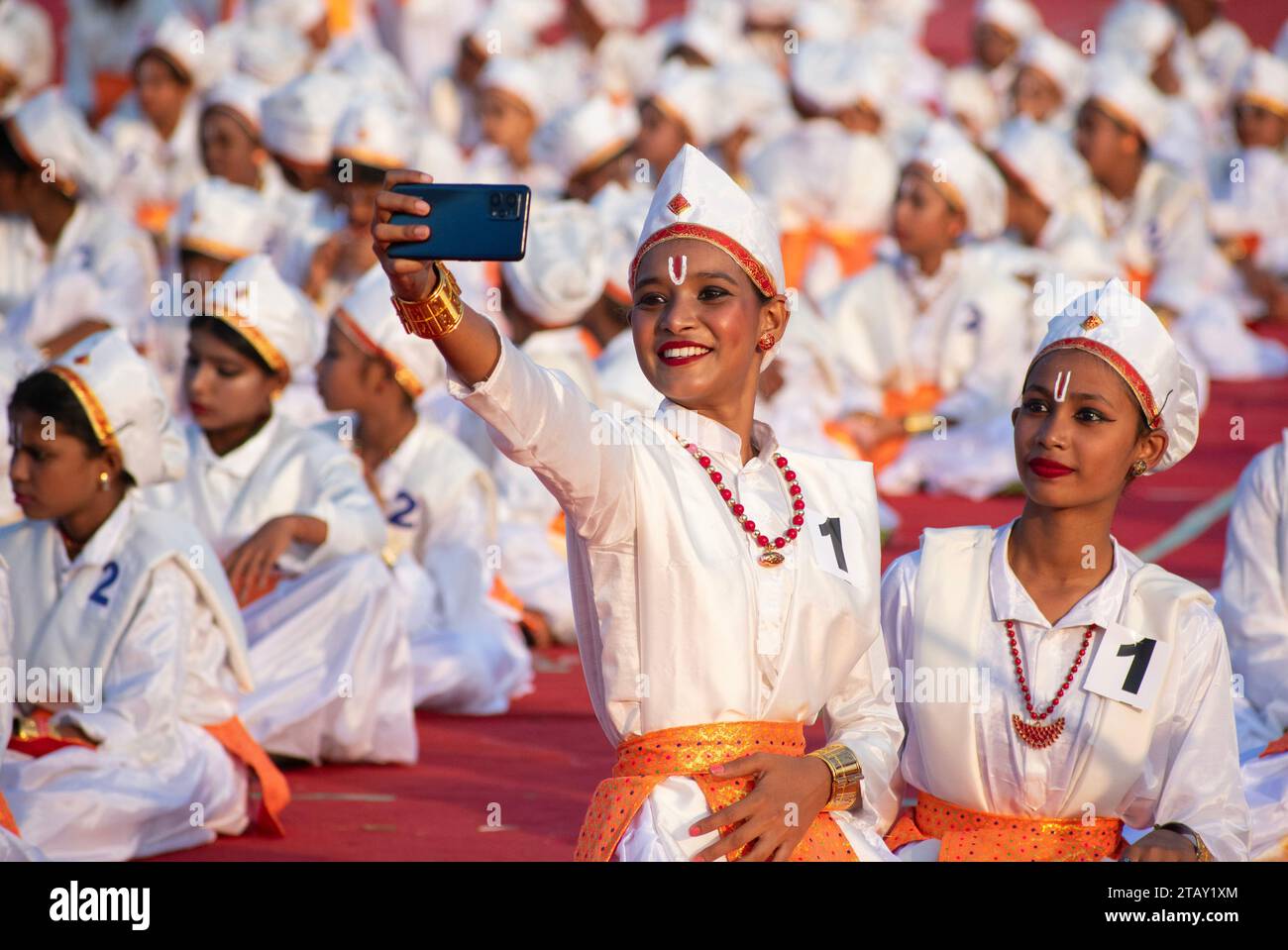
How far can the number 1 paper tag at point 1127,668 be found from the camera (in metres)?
3.21

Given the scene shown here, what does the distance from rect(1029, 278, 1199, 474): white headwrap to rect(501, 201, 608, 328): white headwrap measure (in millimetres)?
4127

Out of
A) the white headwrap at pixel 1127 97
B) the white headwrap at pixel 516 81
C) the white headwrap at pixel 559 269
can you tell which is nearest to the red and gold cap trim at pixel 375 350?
the white headwrap at pixel 559 269

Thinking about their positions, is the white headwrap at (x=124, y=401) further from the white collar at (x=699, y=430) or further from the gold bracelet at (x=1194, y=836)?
the gold bracelet at (x=1194, y=836)

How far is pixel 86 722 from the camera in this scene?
4.26m

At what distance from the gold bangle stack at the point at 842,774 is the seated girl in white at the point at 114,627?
→ 1847 millimetres

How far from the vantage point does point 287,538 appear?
5.15m

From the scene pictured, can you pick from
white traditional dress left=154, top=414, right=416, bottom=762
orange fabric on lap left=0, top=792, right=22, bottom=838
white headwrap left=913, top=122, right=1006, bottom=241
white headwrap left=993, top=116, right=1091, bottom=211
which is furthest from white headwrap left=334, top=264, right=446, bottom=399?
white headwrap left=993, top=116, right=1091, bottom=211

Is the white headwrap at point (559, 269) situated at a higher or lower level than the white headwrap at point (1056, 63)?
lower

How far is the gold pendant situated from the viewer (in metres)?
3.25

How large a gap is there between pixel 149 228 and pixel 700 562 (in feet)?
28.0

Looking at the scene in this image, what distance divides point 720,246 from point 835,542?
0.44 metres

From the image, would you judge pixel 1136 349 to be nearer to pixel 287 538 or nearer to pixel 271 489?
pixel 287 538

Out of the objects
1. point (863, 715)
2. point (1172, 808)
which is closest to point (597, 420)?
point (863, 715)

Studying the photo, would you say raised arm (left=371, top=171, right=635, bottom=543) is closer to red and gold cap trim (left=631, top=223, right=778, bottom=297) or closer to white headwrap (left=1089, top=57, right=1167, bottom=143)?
red and gold cap trim (left=631, top=223, right=778, bottom=297)
